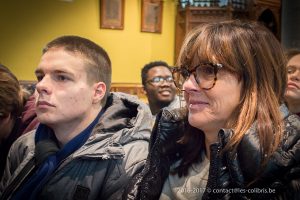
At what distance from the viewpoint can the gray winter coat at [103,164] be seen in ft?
3.87

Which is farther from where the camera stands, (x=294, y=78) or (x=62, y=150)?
(x=294, y=78)

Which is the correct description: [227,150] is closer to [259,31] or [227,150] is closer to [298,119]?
[298,119]

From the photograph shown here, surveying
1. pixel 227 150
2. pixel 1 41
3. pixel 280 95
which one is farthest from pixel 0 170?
pixel 1 41

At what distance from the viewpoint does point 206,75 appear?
0.97 meters

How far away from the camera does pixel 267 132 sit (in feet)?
2.80

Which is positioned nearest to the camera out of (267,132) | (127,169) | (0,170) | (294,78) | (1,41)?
(267,132)

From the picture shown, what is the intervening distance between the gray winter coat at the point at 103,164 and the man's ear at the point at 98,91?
87mm

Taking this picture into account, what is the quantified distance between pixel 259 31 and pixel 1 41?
117 inches

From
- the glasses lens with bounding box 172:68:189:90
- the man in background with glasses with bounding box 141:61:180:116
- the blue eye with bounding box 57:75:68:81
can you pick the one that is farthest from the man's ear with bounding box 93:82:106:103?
the man in background with glasses with bounding box 141:61:180:116

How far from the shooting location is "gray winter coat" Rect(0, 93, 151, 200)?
3.87 ft

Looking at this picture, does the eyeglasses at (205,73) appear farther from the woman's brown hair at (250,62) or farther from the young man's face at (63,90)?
the young man's face at (63,90)

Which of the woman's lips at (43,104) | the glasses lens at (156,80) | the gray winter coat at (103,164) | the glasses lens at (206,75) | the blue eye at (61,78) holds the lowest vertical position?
the gray winter coat at (103,164)

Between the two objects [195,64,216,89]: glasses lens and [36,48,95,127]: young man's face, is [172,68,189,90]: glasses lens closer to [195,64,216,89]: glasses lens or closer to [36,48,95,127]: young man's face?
[195,64,216,89]: glasses lens

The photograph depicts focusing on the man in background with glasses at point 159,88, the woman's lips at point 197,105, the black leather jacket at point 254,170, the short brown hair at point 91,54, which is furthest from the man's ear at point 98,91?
the man in background with glasses at point 159,88
